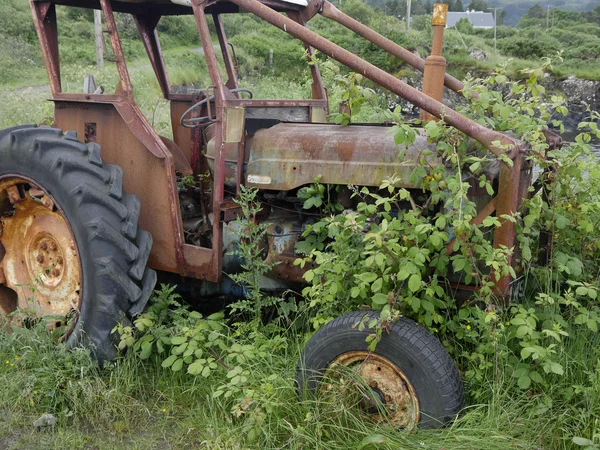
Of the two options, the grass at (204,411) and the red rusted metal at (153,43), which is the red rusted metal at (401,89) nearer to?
the grass at (204,411)

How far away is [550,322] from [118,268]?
2271 millimetres

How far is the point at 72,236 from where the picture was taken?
359 centimetres

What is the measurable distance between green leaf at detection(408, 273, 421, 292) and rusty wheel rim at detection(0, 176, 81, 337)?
6.17 feet

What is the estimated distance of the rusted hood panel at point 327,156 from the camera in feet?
11.1

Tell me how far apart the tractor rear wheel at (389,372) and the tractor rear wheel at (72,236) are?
1.13 m

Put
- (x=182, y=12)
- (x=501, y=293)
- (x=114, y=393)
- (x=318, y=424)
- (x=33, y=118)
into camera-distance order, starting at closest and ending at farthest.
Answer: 1. (x=318, y=424)
2. (x=501, y=293)
3. (x=114, y=393)
4. (x=182, y=12)
5. (x=33, y=118)

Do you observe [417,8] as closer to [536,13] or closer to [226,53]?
[536,13]

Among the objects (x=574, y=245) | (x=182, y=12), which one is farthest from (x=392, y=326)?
(x=182, y=12)

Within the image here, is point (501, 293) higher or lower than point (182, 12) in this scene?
lower

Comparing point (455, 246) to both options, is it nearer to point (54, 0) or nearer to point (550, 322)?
point (550, 322)

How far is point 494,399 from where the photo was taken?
Result: 9.69ft

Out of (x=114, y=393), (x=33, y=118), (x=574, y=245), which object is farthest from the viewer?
(x=33, y=118)

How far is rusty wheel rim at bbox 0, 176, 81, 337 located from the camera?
149 inches

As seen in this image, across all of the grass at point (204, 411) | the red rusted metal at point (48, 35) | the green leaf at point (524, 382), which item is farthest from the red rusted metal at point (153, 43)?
the green leaf at point (524, 382)
